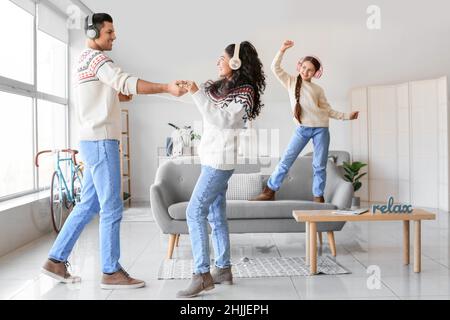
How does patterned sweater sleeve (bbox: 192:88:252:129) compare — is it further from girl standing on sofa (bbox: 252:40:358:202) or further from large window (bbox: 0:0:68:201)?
large window (bbox: 0:0:68:201)

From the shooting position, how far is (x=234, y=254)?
14.6 feet

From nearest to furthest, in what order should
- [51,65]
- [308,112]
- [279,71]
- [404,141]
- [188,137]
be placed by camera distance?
[279,71]
[308,112]
[51,65]
[404,141]
[188,137]

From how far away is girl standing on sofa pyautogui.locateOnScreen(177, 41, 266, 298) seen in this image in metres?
3.02

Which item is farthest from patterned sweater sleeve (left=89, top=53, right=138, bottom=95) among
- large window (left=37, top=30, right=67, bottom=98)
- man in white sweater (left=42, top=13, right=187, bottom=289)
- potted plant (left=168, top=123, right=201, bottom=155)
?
potted plant (left=168, top=123, right=201, bottom=155)

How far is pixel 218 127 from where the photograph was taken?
3.02 metres

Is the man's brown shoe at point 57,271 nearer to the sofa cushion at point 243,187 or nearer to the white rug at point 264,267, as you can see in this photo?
the white rug at point 264,267

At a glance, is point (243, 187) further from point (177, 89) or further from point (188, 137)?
point (188, 137)

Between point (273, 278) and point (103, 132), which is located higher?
point (103, 132)

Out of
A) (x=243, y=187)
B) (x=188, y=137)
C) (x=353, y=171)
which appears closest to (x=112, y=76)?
(x=243, y=187)

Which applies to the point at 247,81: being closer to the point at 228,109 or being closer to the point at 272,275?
the point at 228,109

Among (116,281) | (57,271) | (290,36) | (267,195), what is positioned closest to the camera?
(116,281)

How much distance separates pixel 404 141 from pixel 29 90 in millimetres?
5315
